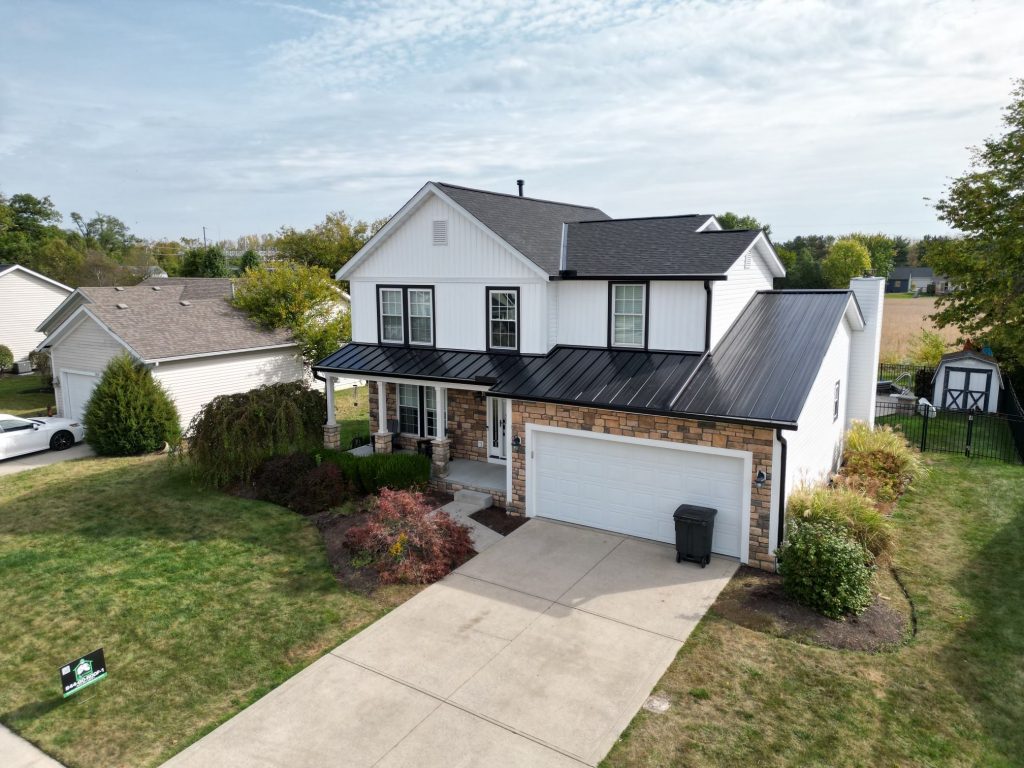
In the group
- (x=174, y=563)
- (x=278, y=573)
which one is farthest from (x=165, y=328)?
(x=278, y=573)

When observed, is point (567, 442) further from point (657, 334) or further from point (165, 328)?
point (165, 328)

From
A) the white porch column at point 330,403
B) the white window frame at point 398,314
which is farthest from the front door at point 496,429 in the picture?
the white porch column at point 330,403

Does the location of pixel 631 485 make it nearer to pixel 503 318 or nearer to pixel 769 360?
pixel 769 360

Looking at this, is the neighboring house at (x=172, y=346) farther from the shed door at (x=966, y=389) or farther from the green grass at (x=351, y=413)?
the shed door at (x=966, y=389)

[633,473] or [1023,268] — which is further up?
[1023,268]

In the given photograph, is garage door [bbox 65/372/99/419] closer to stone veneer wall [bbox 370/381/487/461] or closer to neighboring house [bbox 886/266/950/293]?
stone veneer wall [bbox 370/381/487/461]

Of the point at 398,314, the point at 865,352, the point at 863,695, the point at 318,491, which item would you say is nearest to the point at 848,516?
the point at 863,695
